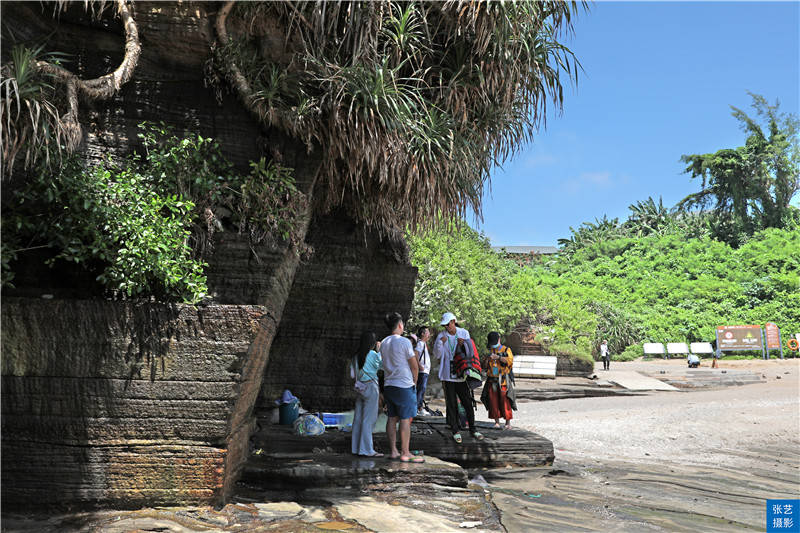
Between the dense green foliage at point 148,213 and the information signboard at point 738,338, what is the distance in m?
28.9

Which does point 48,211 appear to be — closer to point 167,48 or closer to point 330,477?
point 167,48

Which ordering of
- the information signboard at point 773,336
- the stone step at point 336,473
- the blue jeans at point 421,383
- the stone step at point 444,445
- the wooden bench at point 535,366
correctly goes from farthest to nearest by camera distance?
the information signboard at point 773,336 → the wooden bench at point 535,366 → the blue jeans at point 421,383 → the stone step at point 444,445 → the stone step at point 336,473

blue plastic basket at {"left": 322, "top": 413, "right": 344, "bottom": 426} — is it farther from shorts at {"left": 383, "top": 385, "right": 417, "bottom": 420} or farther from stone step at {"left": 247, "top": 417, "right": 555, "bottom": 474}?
shorts at {"left": 383, "top": 385, "right": 417, "bottom": 420}

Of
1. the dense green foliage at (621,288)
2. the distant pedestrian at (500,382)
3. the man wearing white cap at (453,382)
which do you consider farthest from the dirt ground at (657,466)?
the dense green foliage at (621,288)

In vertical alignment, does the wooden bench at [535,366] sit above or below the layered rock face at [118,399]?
below

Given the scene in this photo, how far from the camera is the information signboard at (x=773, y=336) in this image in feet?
92.9

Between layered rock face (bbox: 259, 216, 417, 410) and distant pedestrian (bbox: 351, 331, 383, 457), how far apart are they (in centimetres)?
192

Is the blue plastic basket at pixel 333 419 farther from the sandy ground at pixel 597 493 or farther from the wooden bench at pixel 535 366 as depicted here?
the wooden bench at pixel 535 366

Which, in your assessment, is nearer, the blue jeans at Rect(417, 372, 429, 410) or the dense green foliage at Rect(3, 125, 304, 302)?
the dense green foliage at Rect(3, 125, 304, 302)

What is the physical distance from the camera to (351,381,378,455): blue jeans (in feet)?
22.2

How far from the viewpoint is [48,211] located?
15.7 feet

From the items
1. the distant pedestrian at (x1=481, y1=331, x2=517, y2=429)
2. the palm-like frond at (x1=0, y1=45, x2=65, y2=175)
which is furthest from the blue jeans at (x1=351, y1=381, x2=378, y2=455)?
the palm-like frond at (x1=0, y1=45, x2=65, y2=175)

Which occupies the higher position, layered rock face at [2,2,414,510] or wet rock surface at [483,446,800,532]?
layered rock face at [2,2,414,510]

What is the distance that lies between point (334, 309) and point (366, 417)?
2.43 m
